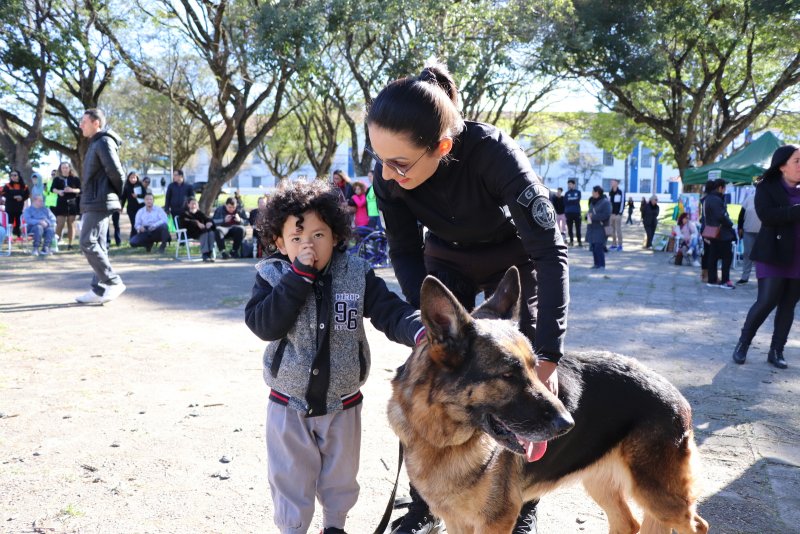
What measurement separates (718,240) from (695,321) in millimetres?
4501

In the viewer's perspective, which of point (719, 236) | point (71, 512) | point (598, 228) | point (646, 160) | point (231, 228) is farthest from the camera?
point (646, 160)

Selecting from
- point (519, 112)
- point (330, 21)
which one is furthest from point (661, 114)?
point (330, 21)

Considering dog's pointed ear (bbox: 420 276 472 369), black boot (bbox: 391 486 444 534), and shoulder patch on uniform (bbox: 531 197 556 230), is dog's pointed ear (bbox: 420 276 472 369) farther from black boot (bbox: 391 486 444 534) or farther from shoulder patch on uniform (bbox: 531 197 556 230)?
black boot (bbox: 391 486 444 534)

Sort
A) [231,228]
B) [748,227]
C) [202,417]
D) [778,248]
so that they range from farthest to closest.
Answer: [231,228]
[748,227]
[778,248]
[202,417]

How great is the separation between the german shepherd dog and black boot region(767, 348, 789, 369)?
14.0 ft

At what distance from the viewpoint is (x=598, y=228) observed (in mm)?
15070

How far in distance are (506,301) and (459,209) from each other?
1.66 feet

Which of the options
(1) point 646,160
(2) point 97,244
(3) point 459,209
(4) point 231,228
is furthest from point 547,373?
(1) point 646,160

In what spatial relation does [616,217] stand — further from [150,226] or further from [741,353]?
[741,353]

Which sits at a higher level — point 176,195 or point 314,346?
point 176,195

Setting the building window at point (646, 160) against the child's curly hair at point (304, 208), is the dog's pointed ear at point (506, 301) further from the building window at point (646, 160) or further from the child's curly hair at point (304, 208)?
the building window at point (646, 160)

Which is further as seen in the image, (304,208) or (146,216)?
(146,216)

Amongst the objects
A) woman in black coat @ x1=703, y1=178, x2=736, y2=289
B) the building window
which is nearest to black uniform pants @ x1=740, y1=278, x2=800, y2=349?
woman in black coat @ x1=703, y1=178, x2=736, y2=289

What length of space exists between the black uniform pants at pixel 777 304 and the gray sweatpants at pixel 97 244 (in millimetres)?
8056
